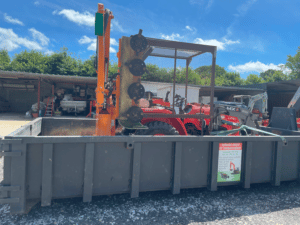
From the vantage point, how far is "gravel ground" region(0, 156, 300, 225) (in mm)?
2486

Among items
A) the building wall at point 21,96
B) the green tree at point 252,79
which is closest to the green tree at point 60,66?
the building wall at point 21,96

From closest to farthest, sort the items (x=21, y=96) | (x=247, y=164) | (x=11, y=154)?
(x=11, y=154)
(x=247, y=164)
(x=21, y=96)

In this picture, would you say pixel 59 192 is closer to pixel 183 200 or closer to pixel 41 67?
pixel 183 200

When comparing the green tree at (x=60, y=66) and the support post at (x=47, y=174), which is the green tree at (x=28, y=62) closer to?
the green tree at (x=60, y=66)

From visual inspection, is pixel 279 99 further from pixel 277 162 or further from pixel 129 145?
pixel 129 145

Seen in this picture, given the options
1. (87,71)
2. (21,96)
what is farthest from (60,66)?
(21,96)

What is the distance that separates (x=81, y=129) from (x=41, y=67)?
2865 cm

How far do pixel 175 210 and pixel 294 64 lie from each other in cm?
5093

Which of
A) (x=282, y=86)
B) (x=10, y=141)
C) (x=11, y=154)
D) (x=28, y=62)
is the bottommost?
(x=11, y=154)

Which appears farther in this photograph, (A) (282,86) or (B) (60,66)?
(B) (60,66)

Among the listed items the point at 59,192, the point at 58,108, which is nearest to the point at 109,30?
the point at 59,192

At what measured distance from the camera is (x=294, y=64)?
1695 inches

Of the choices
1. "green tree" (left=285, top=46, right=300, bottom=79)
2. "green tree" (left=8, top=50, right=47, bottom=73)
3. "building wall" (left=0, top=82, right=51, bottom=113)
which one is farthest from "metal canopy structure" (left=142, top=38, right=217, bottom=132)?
"green tree" (left=285, top=46, right=300, bottom=79)

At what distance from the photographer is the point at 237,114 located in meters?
4.86
